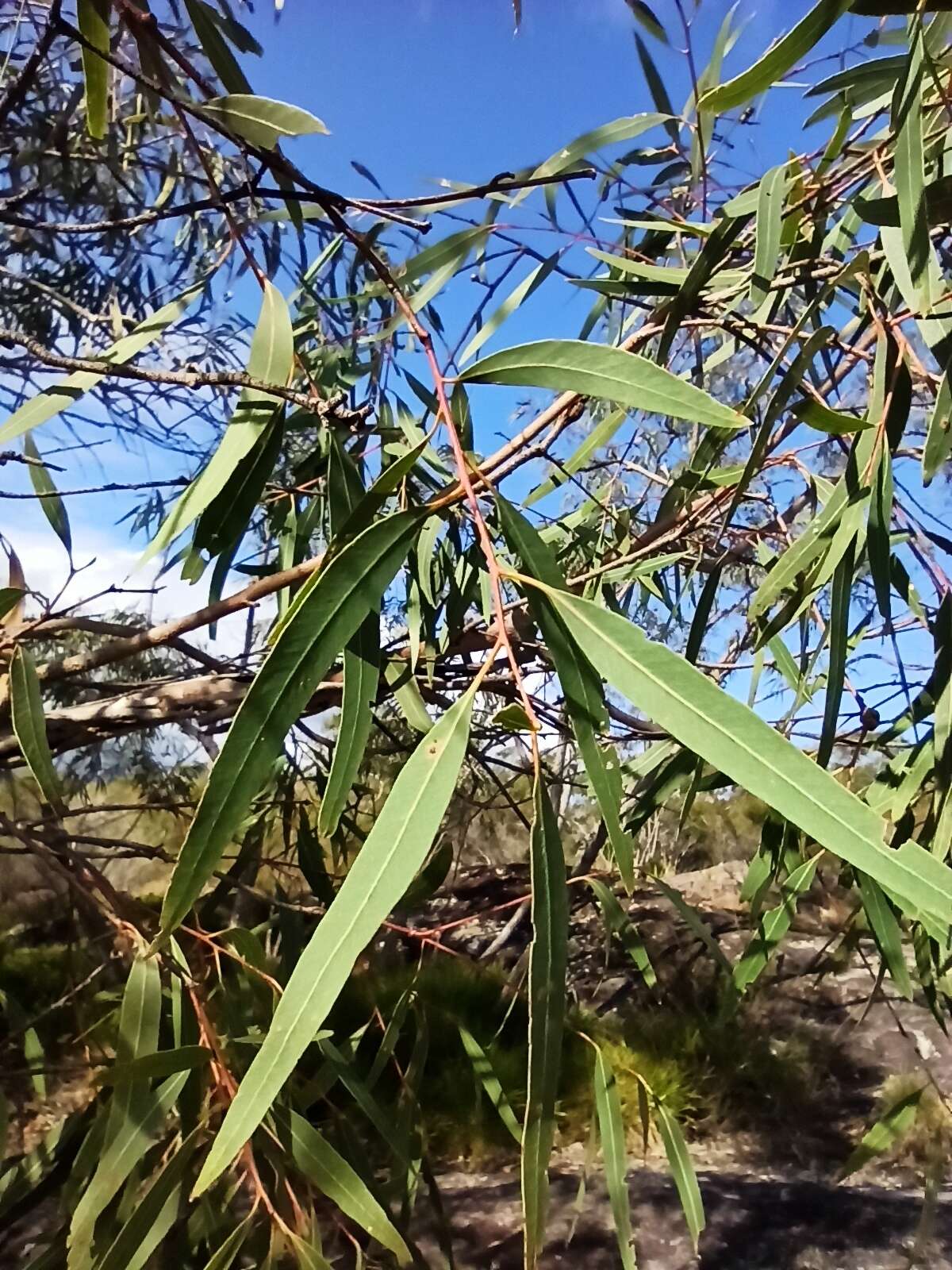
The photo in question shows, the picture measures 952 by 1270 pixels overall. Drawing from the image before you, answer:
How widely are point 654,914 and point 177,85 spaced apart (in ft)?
7.84

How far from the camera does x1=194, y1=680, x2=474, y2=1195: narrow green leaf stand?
11.7 inches

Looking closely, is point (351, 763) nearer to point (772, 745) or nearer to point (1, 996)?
point (772, 745)

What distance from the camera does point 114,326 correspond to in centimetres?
77

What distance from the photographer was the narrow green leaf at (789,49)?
1.18 ft

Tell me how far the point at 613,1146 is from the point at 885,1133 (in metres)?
0.27

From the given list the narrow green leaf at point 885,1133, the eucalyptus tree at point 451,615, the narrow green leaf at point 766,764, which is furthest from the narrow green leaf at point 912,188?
the narrow green leaf at point 885,1133

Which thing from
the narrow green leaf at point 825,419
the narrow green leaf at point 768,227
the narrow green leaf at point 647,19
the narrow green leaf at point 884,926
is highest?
the narrow green leaf at point 647,19

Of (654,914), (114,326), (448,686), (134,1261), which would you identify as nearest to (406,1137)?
(134,1261)

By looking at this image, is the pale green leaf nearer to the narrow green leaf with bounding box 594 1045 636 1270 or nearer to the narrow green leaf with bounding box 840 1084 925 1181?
the narrow green leaf with bounding box 594 1045 636 1270

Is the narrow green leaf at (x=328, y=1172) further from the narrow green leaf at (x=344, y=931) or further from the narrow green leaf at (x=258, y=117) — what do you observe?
the narrow green leaf at (x=258, y=117)

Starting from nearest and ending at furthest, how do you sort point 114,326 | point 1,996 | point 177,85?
point 177,85 < point 114,326 < point 1,996

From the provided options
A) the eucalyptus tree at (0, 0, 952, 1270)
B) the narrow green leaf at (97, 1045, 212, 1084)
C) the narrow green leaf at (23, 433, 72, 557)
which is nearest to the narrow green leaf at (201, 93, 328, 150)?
the eucalyptus tree at (0, 0, 952, 1270)

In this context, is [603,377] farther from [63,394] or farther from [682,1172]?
[682,1172]

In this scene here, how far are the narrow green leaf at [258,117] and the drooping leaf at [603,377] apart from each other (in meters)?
0.20
